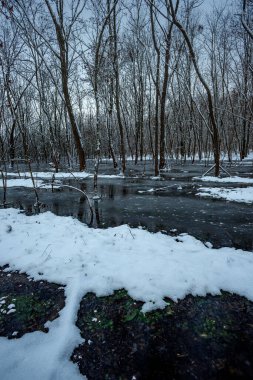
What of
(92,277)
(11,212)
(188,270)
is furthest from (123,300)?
(11,212)

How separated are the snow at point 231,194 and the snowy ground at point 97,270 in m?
4.37

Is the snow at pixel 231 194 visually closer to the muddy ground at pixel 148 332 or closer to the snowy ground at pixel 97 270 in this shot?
the snowy ground at pixel 97 270

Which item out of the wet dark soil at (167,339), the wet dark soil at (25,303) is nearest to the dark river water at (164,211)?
the wet dark soil at (167,339)

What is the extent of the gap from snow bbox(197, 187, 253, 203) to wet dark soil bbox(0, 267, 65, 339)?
6.86 meters

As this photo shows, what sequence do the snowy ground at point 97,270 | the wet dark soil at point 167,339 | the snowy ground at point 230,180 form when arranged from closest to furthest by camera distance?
the wet dark soil at point 167,339, the snowy ground at point 97,270, the snowy ground at point 230,180

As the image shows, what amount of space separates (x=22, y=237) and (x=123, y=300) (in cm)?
278

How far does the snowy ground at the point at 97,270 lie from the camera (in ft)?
7.14

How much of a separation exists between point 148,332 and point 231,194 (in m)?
7.32

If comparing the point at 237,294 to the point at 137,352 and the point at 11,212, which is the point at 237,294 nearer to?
the point at 137,352

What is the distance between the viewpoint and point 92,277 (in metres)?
3.34

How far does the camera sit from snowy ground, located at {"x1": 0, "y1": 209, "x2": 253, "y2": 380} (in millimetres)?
2178

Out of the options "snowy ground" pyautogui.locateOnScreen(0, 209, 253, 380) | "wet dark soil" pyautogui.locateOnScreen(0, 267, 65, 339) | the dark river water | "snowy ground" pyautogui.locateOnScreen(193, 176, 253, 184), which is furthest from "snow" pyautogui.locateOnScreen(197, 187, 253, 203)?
"wet dark soil" pyautogui.locateOnScreen(0, 267, 65, 339)

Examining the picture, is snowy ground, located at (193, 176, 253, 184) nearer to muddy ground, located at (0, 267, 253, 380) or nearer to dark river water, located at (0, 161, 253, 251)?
dark river water, located at (0, 161, 253, 251)

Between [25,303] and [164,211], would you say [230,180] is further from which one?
[25,303]
